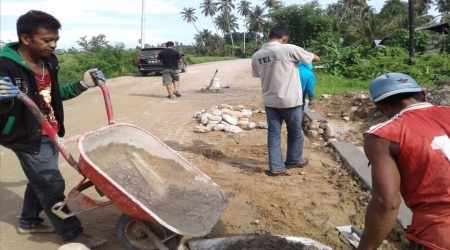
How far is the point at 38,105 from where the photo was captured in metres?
3.18

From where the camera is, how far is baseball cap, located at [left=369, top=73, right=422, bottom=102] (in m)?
1.90

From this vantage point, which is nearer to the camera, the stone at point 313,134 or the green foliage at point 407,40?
the stone at point 313,134

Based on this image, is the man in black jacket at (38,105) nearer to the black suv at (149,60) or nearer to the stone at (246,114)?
the stone at (246,114)

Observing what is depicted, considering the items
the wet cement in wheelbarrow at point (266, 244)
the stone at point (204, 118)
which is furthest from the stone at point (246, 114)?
the wet cement in wheelbarrow at point (266, 244)

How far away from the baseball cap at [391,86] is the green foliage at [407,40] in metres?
22.7

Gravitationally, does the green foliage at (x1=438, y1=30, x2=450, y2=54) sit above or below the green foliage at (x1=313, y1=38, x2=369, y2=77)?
above

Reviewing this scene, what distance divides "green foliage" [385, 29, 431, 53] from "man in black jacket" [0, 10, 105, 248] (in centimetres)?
2243

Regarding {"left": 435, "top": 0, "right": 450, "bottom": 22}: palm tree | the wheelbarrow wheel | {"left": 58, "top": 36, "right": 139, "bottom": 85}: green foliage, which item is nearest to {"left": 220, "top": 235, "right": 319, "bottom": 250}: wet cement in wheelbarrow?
the wheelbarrow wheel

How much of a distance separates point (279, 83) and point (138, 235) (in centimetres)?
250

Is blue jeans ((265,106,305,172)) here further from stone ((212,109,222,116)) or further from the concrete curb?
stone ((212,109,222,116))

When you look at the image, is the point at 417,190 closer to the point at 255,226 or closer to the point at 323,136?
the point at 255,226

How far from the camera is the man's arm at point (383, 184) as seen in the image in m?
1.79

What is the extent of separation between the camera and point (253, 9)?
7294 centimetres

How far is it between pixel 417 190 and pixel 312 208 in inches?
91.0
